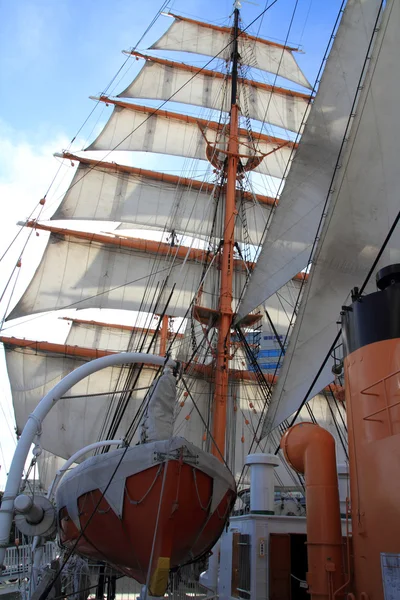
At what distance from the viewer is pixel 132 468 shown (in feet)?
20.4

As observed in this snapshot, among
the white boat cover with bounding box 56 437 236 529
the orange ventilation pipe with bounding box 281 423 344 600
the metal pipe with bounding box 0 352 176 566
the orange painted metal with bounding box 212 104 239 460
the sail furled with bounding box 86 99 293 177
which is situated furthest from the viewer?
the sail furled with bounding box 86 99 293 177

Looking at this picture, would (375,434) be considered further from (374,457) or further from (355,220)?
(355,220)

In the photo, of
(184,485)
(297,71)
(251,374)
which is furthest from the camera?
(297,71)

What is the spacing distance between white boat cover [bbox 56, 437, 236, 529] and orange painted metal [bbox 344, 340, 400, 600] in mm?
2384

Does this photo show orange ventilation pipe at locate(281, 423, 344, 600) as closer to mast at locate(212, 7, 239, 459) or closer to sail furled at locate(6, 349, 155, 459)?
mast at locate(212, 7, 239, 459)

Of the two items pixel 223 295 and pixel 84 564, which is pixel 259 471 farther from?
pixel 223 295

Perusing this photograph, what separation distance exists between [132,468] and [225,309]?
32.5ft

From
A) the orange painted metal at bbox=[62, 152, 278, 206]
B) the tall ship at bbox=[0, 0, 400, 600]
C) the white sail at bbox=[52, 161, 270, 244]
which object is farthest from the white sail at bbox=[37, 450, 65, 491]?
the orange painted metal at bbox=[62, 152, 278, 206]

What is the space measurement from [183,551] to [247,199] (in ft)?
67.2

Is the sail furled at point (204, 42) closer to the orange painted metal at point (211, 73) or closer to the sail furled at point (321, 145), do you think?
the orange painted metal at point (211, 73)

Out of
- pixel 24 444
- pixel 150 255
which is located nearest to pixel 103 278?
pixel 150 255

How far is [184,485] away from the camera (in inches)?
241

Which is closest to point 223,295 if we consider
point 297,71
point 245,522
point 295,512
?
point 295,512

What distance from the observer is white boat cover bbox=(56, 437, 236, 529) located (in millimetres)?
6180
